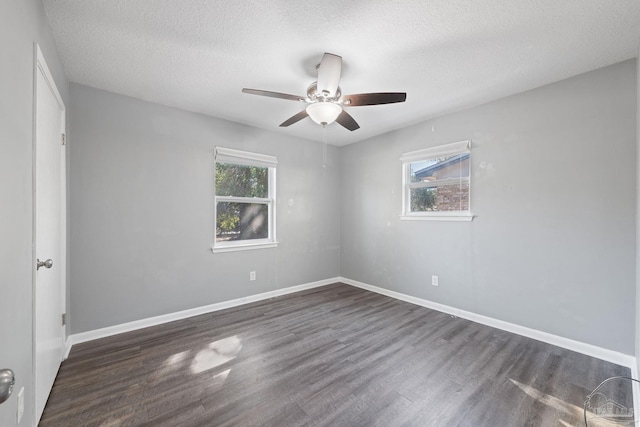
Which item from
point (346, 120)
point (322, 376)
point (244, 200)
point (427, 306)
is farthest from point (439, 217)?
point (244, 200)

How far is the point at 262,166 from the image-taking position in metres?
3.91

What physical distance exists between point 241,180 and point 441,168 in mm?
2679

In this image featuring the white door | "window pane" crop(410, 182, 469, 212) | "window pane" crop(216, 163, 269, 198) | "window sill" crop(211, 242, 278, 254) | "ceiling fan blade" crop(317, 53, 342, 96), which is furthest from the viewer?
"window pane" crop(216, 163, 269, 198)

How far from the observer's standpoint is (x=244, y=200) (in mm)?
3768

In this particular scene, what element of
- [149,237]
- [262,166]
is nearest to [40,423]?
[149,237]

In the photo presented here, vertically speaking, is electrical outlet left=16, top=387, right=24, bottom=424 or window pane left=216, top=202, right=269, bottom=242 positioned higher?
window pane left=216, top=202, right=269, bottom=242

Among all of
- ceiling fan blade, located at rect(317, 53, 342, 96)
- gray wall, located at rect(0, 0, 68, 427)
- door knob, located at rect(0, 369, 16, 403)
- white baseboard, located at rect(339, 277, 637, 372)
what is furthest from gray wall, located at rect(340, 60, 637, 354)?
gray wall, located at rect(0, 0, 68, 427)

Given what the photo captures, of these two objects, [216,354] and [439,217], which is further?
[439,217]

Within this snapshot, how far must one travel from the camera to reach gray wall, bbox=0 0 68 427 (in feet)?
3.65

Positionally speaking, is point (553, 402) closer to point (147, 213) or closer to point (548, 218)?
point (548, 218)

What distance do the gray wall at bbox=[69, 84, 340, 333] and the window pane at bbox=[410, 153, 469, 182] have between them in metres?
2.00

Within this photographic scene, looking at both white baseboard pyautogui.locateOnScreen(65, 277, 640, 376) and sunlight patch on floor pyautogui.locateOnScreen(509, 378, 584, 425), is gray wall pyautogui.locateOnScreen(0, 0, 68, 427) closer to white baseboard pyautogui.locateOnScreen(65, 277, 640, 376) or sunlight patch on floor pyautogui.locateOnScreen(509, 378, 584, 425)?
white baseboard pyautogui.locateOnScreen(65, 277, 640, 376)

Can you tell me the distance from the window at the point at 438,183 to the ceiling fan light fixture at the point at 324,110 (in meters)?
1.77

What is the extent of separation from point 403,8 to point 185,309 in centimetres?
357
